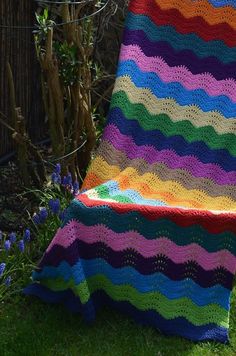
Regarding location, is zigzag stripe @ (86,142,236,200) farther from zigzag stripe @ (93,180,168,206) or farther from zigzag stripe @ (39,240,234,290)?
zigzag stripe @ (39,240,234,290)

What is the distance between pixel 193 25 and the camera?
3.28m

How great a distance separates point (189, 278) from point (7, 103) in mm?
1590

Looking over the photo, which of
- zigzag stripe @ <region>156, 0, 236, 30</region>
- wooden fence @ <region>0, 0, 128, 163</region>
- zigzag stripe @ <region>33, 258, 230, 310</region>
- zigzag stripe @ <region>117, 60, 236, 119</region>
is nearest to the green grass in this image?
zigzag stripe @ <region>33, 258, 230, 310</region>

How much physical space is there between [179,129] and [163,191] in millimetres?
359

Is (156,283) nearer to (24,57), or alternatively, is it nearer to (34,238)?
(34,238)

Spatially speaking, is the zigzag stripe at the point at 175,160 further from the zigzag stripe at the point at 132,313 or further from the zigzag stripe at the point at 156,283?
the zigzag stripe at the point at 132,313

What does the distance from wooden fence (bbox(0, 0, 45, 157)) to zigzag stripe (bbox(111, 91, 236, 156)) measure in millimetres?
830

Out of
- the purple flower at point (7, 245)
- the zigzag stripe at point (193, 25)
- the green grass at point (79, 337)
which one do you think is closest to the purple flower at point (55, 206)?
the purple flower at point (7, 245)

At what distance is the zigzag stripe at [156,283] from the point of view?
2.67 meters

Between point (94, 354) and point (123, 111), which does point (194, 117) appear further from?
point (94, 354)

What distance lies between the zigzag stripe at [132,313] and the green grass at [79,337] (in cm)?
3

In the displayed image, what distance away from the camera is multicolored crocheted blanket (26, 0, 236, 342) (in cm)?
263

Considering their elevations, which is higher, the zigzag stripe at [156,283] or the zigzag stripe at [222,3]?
the zigzag stripe at [222,3]

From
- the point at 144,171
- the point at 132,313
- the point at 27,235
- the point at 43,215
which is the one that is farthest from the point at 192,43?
the point at 132,313
